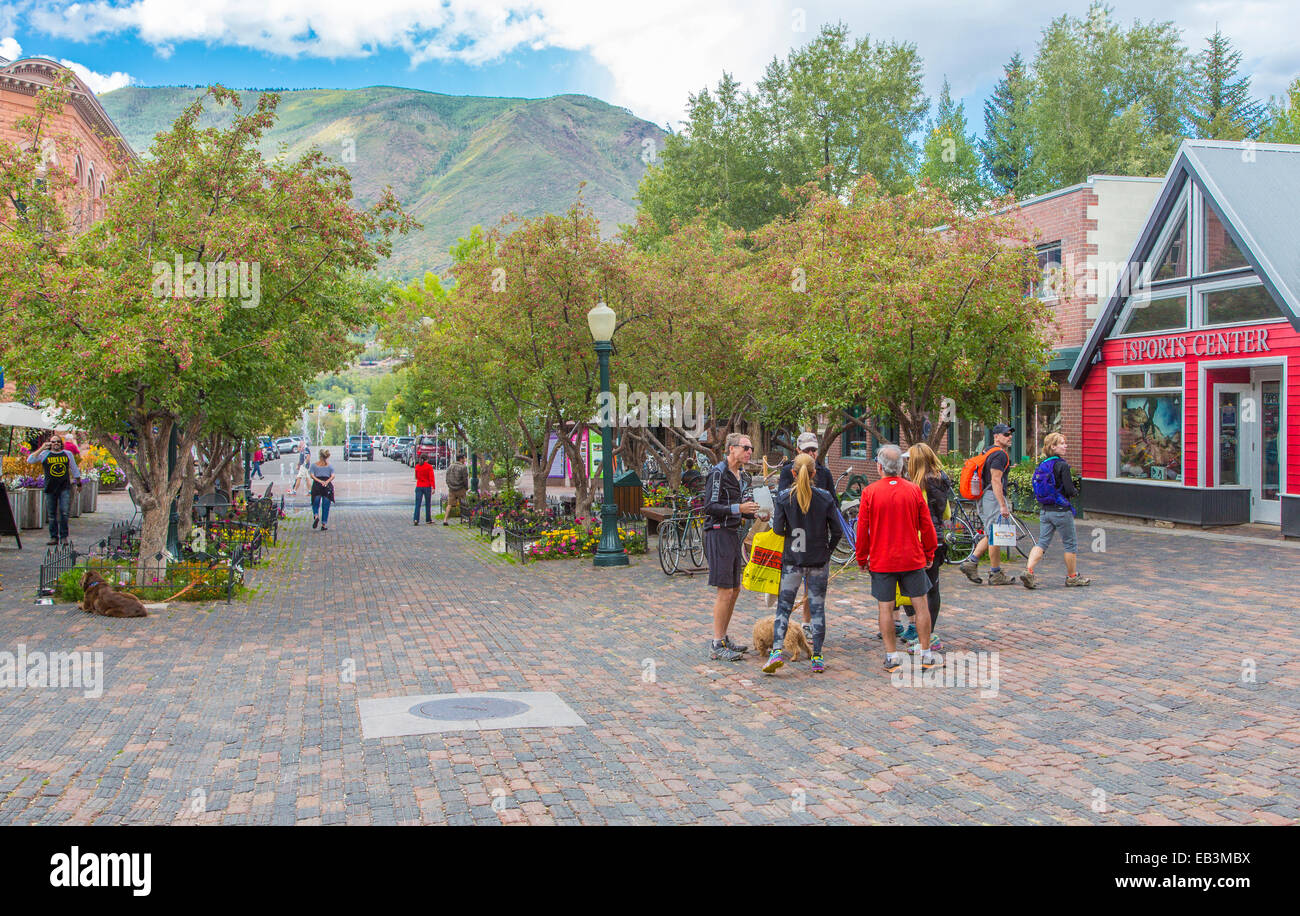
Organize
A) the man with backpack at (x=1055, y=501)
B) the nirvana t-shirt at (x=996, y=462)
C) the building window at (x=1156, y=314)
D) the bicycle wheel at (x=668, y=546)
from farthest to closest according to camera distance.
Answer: the building window at (x=1156, y=314) < the bicycle wheel at (x=668, y=546) < the nirvana t-shirt at (x=996, y=462) < the man with backpack at (x=1055, y=501)

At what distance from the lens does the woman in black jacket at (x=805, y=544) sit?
848 centimetres

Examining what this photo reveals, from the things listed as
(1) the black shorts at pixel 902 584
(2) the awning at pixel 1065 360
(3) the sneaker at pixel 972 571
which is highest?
(2) the awning at pixel 1065 360

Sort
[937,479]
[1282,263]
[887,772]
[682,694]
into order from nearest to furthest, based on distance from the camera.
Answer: [887,772] < [682,694] < [937,479] < [1282,263]

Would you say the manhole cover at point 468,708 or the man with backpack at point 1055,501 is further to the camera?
the man with backpack at point 1055,501

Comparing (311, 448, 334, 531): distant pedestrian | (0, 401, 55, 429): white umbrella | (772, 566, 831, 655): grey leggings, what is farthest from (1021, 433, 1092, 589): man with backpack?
(0, 401, 55, 429): white umbrella

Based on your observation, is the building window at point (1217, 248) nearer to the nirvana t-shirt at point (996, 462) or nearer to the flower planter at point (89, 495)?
the nirvana t-shirt at point (996, 462)

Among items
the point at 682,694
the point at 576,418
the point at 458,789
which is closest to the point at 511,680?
the point at 682,694

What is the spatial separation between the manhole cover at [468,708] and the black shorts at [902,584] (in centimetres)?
298

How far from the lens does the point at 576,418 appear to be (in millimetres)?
19578

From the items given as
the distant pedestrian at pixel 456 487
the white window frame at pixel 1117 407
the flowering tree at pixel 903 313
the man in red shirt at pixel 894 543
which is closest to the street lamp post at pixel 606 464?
the flowering tree at pixel 903 313

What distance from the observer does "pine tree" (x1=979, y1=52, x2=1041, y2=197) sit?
46812mm

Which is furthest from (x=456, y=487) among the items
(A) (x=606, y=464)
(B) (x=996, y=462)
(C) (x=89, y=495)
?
(B) (x=996, y=462)

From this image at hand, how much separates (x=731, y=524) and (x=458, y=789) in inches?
152

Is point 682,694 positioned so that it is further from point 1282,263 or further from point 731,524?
point 1282,263
